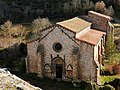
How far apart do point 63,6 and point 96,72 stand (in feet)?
155

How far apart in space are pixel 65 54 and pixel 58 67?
1.97m

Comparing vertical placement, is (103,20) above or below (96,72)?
above

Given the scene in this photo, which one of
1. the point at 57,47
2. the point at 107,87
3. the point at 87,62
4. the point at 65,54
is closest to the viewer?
the point at 107,87

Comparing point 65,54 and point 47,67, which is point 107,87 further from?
point 47,67

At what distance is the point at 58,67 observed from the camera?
37.2m

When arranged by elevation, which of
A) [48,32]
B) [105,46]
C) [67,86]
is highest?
[48,32]

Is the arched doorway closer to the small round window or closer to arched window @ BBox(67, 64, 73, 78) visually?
arched window @ BBox(67, 64, 73, 78)

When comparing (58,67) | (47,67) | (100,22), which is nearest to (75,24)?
(58,67)

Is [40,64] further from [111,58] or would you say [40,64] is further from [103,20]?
[103,20]

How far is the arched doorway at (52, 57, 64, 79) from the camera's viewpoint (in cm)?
3688

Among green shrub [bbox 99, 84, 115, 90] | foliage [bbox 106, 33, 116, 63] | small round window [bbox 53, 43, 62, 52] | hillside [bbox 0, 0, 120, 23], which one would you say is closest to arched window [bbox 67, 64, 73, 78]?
small round window [bbox 53, 43, 62, 52]

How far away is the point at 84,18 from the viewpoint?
46938mm

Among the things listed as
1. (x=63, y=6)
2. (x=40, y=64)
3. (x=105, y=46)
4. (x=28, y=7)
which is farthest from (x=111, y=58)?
(x=28, y=7)

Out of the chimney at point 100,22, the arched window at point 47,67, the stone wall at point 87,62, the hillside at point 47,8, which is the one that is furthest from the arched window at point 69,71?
the hillside at point 47,8
